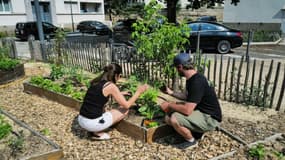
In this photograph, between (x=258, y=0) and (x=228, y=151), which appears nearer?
(x=228, y=151)

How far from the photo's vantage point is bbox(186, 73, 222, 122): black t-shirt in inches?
123

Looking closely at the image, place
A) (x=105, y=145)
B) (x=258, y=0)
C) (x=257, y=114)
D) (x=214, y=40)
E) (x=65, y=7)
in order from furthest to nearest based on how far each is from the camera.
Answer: (x=65, y=7), (x=258, y=0), (x=214, y=40), (x=257, y=114), (x=105, y=145)

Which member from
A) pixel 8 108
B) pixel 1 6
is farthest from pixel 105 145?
pixel 1 6

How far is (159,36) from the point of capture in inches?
187

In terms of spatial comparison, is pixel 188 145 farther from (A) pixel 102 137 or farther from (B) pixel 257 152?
(A) pixel 102 137

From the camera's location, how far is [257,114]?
4.64 metres

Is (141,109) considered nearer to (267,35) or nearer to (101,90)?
(101,90)

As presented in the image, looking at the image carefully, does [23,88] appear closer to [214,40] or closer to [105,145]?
[105,145]

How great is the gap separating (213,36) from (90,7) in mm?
26603

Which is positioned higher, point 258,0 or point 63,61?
point 258,0

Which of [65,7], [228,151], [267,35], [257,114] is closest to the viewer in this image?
[228,151]

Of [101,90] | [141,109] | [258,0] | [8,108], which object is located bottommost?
[8,108]

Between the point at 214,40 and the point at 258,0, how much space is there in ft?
44.3

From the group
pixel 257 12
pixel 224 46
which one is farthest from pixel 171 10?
pixel 257 12
